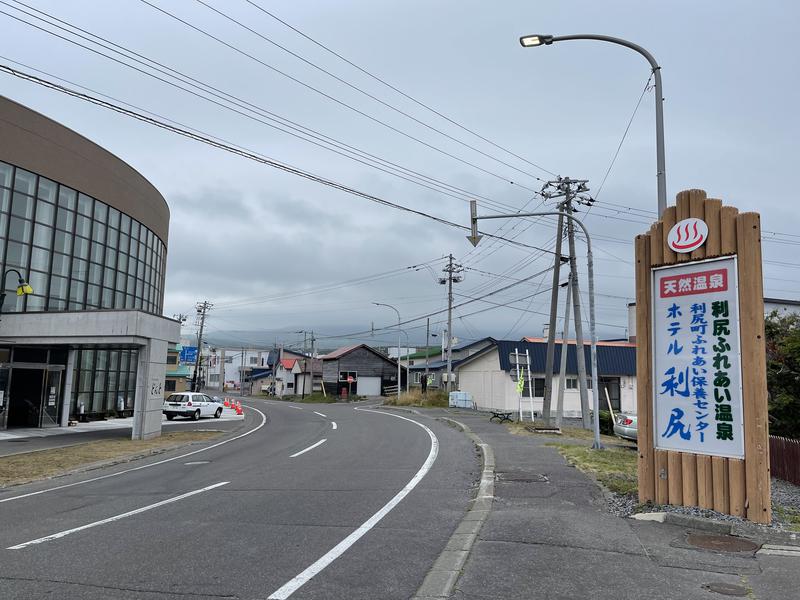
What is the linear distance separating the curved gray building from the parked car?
1734 cm

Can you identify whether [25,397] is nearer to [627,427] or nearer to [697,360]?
[627,427]

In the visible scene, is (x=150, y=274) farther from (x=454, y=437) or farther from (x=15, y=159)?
(x=454, y=437)

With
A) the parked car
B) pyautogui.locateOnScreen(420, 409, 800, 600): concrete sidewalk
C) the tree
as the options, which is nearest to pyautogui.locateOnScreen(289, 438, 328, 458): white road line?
pyautogui.locateOnScreen(420, 409, 800, 600): concrete sidewalk

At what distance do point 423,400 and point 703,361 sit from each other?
41830 millimetres

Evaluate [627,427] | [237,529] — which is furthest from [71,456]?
[627,427]

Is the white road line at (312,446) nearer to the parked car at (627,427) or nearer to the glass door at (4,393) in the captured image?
the parked car at (627,427)

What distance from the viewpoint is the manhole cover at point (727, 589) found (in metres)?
5.12

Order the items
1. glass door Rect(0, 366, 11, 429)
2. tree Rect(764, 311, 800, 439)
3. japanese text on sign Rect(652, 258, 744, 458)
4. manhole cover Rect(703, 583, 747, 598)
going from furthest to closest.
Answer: glass door Rect(0, 366, 11, 429) < tree Rect(764, 311, 800, 439) < japanese text on sign Rect(652, 258, 744, 458) < manhole cover Rect(703, 583, 747, 598)

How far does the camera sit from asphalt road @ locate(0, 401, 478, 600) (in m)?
5.44

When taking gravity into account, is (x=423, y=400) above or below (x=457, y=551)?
below

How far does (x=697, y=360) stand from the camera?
8.17 m

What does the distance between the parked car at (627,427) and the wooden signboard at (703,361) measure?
1229 centimetres

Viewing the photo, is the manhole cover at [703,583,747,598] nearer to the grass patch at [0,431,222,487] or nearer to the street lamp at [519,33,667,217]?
the street lamp at [519,33,667,217]

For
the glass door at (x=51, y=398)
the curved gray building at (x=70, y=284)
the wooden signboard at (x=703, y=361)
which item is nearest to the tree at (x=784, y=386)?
the wooden signboard at (x=703, y=361)
